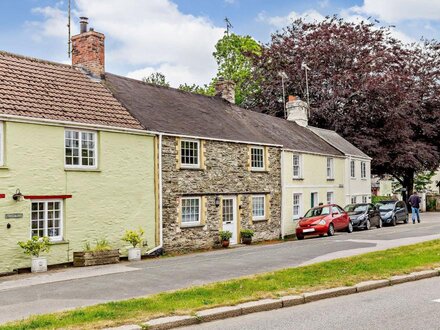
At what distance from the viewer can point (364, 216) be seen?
99.2 ft

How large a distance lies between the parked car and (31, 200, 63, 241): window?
21392mm

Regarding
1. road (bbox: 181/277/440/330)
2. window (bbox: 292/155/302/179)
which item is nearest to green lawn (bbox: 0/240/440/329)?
road (bbox: 181/277/440/330)

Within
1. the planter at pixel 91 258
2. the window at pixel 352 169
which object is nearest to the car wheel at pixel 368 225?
the window at pixel 352 169

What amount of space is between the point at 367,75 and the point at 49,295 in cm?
3693

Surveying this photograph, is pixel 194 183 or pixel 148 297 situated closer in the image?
pixel 148 297

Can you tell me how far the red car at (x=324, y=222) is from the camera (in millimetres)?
26775

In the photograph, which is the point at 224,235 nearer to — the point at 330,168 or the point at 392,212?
the point at 330,168

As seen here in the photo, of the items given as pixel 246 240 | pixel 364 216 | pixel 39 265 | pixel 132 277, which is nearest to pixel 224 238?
Answer: pixel 246 240

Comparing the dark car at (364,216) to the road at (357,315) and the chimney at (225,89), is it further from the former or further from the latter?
the road at (357,315)

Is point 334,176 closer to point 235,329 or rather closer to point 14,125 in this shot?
point 14,125

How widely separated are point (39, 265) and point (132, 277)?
14.2 ft

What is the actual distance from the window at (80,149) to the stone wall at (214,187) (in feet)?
11.2

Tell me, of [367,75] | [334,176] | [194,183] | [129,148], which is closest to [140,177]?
[129,148]

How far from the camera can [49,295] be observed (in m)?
11.7
